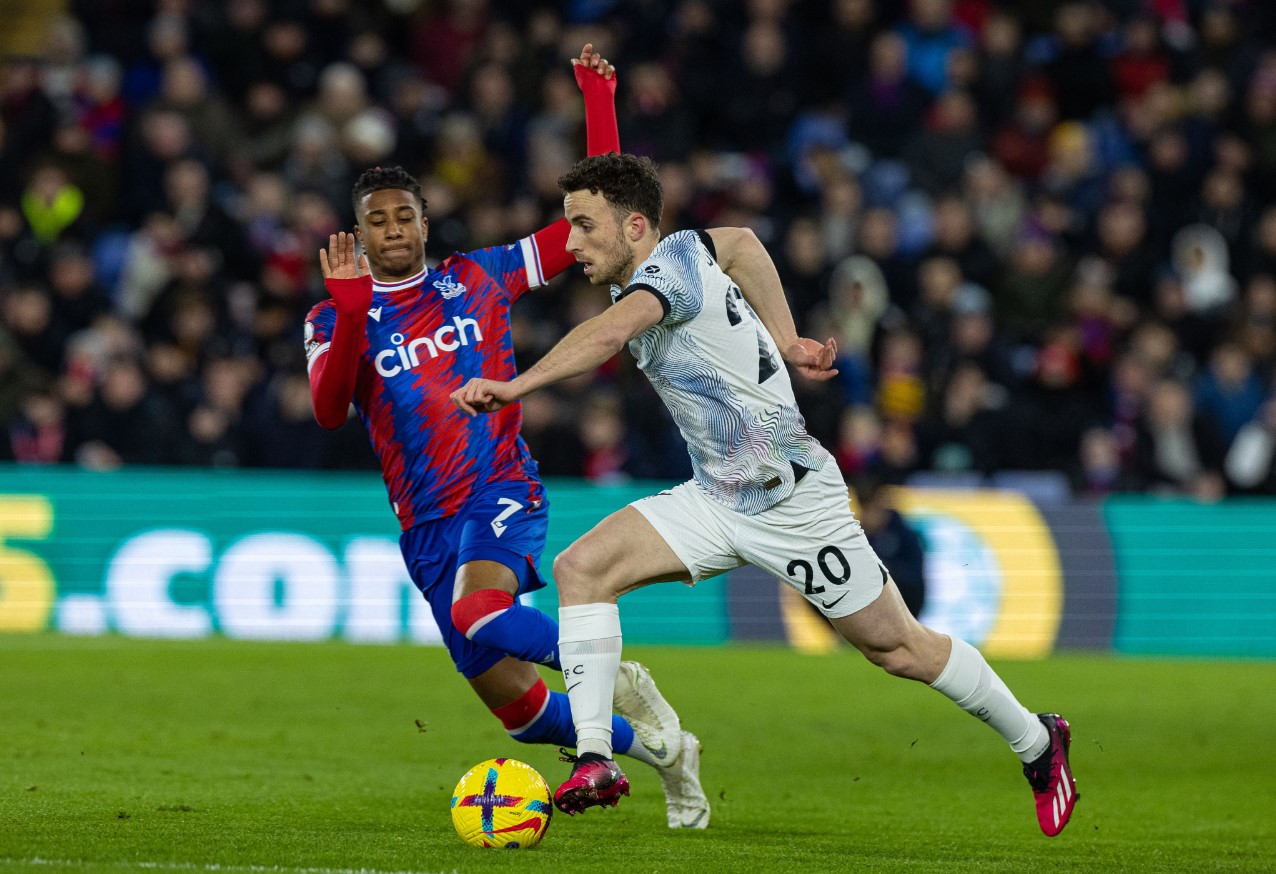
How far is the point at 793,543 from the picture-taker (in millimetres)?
7020

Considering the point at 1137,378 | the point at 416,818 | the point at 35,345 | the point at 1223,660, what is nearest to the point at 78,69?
the point at 35,345

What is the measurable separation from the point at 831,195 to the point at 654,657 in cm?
540

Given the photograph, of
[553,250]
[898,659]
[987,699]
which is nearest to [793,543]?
[898,659]

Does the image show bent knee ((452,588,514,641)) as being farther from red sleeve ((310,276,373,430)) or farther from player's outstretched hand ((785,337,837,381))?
player's outstretched hand ((785,337,837,381))

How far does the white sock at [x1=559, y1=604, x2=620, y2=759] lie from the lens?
6.89 metres

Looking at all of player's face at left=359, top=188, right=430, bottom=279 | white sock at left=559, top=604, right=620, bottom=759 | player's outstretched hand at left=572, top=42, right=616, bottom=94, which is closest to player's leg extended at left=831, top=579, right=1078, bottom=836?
white sock at left=559, top=604, right=620, bottom=759

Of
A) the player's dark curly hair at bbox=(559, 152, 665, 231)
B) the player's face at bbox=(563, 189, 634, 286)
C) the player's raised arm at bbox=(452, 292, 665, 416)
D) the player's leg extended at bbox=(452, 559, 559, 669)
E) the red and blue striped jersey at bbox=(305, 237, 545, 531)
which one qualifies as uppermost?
the player's dark curly hair at bbox=(559, 152, 665, 231)

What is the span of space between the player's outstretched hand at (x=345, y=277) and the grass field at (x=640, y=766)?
6.36 feet

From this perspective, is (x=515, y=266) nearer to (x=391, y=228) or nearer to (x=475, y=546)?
(x=391, y=228)

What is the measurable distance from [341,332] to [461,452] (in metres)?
0.80

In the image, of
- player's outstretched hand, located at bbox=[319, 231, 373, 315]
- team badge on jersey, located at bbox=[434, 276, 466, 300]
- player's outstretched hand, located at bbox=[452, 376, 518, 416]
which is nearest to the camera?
player's outstretched hand, located at bbox=[452, 376, 518, 416]

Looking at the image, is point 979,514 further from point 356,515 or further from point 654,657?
point 356,515

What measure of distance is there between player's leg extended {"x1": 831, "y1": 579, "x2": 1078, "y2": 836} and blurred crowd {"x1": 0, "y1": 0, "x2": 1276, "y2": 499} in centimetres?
872

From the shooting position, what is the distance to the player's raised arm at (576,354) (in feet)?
20.4
